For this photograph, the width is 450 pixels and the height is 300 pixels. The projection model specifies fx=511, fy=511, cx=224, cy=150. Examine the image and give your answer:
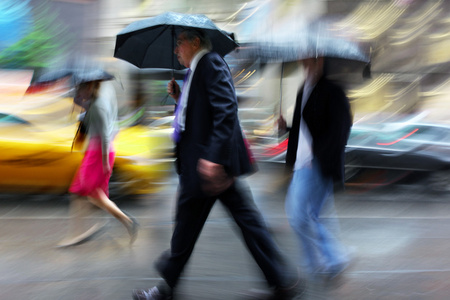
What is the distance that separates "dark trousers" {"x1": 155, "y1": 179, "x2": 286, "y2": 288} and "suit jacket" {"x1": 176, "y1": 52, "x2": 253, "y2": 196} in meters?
0.15

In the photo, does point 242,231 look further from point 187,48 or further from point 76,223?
point 76,223

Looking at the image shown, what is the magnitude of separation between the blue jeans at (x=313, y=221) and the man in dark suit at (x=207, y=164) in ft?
1.68

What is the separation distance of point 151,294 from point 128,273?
2.84 ft

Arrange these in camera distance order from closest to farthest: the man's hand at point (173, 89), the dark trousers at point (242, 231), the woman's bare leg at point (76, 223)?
the dark trousers at point (242, 231) < the man's hand at point (173, 89) < the woman's bare leg at point (76, 223)

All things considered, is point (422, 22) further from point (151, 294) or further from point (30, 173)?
point (151, 294)

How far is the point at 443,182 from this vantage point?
7938 mm

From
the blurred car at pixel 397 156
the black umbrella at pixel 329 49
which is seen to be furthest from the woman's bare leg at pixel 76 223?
the blurred car at pixel 397 156

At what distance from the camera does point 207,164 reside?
298 centimetres

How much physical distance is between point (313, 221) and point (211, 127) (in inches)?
44.3

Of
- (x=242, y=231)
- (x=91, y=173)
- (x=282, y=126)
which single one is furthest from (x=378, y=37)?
(x=242, y=231)

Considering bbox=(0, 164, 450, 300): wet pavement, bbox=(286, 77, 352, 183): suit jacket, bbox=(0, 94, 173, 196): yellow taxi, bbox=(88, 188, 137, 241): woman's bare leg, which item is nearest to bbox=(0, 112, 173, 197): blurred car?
bbox=(0, 94, 173, 196): yellow taxi

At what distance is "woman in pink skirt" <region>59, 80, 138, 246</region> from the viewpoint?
179 inches

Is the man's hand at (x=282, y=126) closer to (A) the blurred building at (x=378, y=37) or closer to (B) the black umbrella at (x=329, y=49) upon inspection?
(B) the black umbrella at (x=329, y=49)

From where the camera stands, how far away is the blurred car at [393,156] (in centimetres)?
781
